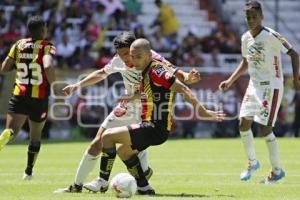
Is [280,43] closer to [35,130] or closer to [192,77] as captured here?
[192,77]

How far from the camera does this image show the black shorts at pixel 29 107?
43.5 feet

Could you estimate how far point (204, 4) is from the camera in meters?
34.8

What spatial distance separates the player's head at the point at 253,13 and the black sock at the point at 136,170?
3.21 metres

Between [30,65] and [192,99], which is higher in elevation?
[30,65]

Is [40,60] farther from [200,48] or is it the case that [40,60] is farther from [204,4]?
[204,4]

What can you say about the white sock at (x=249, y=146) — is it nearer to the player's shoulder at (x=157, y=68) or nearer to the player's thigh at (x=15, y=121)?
the player's shoulder at (x=157, y=68)

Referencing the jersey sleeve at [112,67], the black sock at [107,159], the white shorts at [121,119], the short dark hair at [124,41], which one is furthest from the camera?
the jersey sleeve at [112,67]

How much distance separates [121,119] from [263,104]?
2.53 meters

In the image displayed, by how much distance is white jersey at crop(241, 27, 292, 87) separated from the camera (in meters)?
13.2

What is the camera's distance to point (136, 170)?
36.2 feet

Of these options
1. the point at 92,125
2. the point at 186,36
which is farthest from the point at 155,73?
the point at 186,36

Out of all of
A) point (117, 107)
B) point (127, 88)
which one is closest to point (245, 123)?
point (127, 88)

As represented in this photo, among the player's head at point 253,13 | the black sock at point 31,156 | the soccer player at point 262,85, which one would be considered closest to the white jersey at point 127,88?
the black sock at point 31,156

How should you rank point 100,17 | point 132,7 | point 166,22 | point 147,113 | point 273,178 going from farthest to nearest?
point 132,7 < point 166,22 < point 100,17 < point 273,178 < point 147,113
